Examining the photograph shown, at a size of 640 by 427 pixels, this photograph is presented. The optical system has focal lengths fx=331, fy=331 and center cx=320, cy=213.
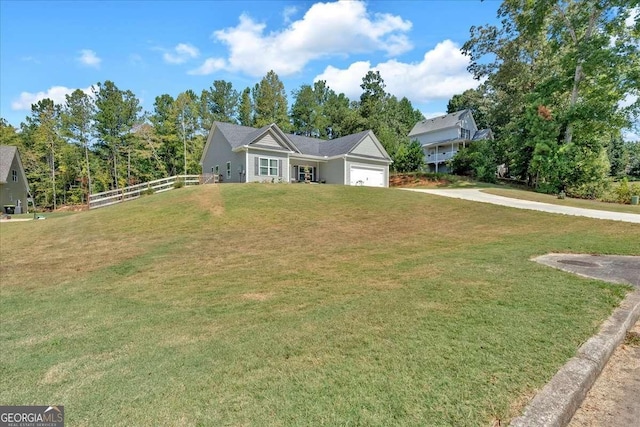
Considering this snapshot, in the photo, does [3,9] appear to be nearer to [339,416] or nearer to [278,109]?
[339,416]

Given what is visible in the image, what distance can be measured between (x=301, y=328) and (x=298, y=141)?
2799 cm

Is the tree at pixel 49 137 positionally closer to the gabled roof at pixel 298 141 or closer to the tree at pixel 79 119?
the tree at pixel 79 119

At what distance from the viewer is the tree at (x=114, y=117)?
140ft

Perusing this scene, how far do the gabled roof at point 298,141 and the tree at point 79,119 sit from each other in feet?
86.8

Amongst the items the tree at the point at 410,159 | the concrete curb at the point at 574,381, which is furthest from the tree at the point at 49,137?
the concrete curb at the point at 574,381

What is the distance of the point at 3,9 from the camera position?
35.0 feet

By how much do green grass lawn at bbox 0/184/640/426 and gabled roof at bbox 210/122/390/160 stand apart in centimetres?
1663

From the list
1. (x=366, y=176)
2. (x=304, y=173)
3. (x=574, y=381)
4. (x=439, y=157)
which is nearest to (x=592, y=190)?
(x=366, y=176)

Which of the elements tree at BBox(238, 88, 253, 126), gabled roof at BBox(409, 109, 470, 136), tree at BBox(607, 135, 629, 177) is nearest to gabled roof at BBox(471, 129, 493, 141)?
gabled roof at BBox(409, 109, 470, 136)

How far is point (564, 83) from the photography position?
2364cm

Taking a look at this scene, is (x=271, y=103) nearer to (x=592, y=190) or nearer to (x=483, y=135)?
(x=483, y=135)

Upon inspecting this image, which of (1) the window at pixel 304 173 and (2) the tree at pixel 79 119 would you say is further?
(2) the tree at pixel 79 119

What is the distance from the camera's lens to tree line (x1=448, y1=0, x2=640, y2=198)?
20812 mm

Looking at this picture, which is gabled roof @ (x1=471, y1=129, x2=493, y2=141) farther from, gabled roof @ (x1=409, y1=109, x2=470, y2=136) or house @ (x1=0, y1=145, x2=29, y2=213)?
house @ (x1=0, y1=145, x2=29, y2=213)
